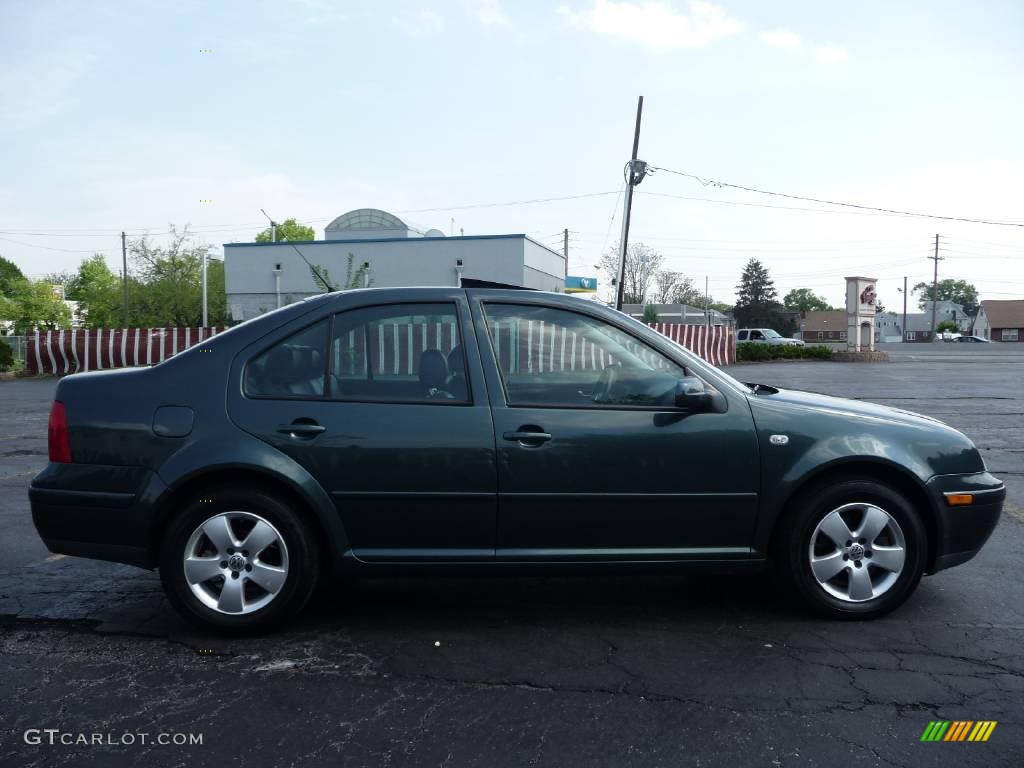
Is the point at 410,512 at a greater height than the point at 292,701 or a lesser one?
greater

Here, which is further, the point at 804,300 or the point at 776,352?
the point at 804,300

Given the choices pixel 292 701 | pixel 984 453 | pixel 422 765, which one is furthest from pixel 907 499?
pixel 984 453

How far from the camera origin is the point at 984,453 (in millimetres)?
9289

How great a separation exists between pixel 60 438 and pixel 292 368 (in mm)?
1065

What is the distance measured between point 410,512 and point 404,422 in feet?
1.31

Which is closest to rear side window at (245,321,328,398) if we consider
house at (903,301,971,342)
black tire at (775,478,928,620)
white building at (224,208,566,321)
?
black tire at (775,478,928,620)

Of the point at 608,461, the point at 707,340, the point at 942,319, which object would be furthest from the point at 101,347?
the point at 942,319

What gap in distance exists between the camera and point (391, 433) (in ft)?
12.3

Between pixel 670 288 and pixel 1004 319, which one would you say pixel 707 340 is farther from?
pixel 1004 319

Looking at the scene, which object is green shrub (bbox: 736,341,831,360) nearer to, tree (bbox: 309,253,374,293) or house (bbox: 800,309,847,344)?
tree (bbox: 309,253,374,293)

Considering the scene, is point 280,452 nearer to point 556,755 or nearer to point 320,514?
point 320,514

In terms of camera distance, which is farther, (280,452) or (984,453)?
(984,453)

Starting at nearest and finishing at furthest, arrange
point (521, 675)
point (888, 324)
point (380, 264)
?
point (521, 675), point (380, 264), point (888, 324)

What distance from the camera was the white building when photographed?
3956cm
